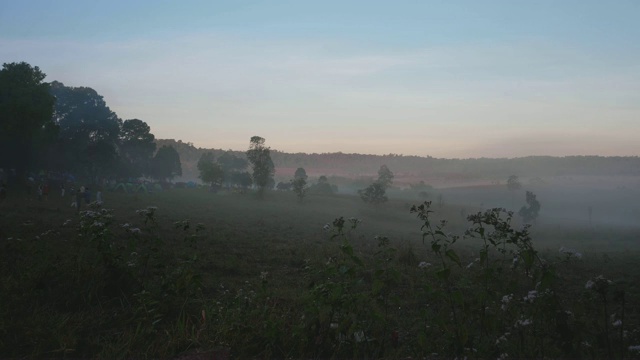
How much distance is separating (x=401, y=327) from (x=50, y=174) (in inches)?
2257

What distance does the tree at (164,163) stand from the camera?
7164 cm

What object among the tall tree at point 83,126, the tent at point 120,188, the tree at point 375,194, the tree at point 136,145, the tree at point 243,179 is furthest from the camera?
the tree at point 243,179

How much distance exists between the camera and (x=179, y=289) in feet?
15.6

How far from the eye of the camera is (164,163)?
73375mm

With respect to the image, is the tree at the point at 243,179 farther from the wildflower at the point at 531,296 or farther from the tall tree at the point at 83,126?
the wildflower at the point at 531,296

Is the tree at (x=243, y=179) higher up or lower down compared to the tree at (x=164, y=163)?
lower down

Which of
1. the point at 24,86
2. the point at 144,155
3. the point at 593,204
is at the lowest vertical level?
the point at 593,204

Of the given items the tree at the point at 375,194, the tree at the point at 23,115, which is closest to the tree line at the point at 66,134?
the tree at the point at 23,115

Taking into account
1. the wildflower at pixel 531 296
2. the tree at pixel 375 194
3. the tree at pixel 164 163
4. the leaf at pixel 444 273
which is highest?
the tree at pixel 164 163

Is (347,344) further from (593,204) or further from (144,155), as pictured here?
(593,204)

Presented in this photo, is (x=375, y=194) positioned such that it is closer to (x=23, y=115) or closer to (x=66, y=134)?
(x=23, y=115)

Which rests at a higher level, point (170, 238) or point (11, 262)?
point (11, 262)

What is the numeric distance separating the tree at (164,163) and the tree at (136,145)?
7.53 ft

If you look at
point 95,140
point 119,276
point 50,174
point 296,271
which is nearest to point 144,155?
point 95,140
